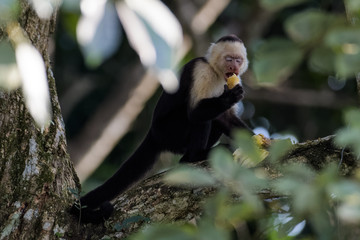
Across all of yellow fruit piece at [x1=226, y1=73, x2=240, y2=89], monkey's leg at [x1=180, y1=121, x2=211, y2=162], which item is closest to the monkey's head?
yellow fruit piece at [x1=226, y1=73, x2=240, y2=89]

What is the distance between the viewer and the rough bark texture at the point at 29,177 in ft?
8.98

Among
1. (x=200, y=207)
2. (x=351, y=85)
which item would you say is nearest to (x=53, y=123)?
(x=200, y=207)

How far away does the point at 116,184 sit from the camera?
3752 millimetres

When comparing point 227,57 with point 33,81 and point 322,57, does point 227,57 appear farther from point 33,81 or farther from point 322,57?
point 33,81

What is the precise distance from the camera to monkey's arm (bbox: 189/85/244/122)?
13.4ft

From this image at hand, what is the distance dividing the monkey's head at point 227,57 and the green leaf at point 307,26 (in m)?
3.60

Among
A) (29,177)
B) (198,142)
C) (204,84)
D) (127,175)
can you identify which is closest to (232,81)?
(204,84)

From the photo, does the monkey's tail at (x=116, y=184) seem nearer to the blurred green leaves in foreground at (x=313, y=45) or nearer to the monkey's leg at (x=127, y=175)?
the monkey's leg at (x=127, y=175)

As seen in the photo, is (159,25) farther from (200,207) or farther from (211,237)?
(200,207)

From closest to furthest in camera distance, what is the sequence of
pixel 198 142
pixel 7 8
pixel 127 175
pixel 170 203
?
pixel 7 8 < pixel 170 203 < pixel 127 175 < pixel 198 142

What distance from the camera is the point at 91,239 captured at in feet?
9.34

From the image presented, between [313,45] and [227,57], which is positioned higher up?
[313,45]

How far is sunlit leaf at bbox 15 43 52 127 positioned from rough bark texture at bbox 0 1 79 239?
1971 millimetres

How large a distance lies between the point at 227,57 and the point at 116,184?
1.50 meters
